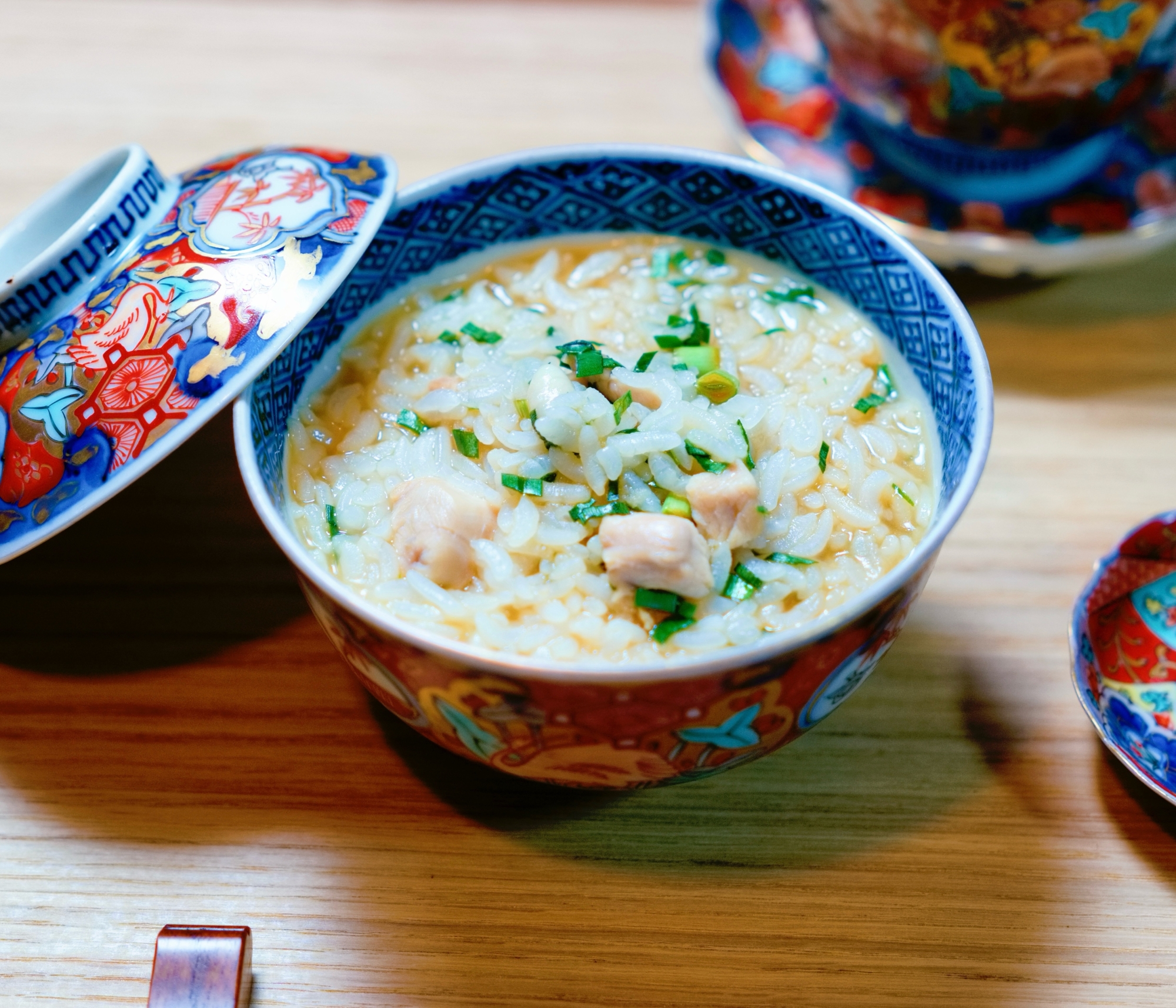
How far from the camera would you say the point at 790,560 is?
71.6 inches

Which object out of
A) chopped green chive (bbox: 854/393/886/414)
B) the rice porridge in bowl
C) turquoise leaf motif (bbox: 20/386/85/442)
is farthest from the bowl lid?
chopped green chive (bbox: 854/393/886/414)

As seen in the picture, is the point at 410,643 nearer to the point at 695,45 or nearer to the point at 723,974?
the point at 723,974

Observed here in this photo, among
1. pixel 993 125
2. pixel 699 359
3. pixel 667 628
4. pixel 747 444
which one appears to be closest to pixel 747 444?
pixel 747 444

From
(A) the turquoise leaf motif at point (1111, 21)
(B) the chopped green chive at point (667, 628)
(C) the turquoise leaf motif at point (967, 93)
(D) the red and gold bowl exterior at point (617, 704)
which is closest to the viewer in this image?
(D) the red and gold bowl exterior at point (617, 704)

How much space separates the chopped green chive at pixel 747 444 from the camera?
186 cm

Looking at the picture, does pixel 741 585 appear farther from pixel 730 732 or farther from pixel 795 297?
pixel 795 297

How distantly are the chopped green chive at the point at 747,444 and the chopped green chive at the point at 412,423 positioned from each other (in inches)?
23.8

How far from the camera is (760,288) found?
91.4 inches

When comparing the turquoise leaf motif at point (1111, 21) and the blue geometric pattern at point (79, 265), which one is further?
the turquoise leaf motif at point (1111, 21)

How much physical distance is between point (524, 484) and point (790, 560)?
48 centimetres

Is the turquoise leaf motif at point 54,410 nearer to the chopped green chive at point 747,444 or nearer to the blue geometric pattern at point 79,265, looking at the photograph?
the blue geometric pattern at point 79,265

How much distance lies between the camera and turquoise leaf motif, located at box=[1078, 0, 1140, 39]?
8.14 ft

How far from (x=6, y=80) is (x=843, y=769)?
3.41 m

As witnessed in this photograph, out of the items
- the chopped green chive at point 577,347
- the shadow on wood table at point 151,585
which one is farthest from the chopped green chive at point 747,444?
the shadow on wood table at point 151,585
